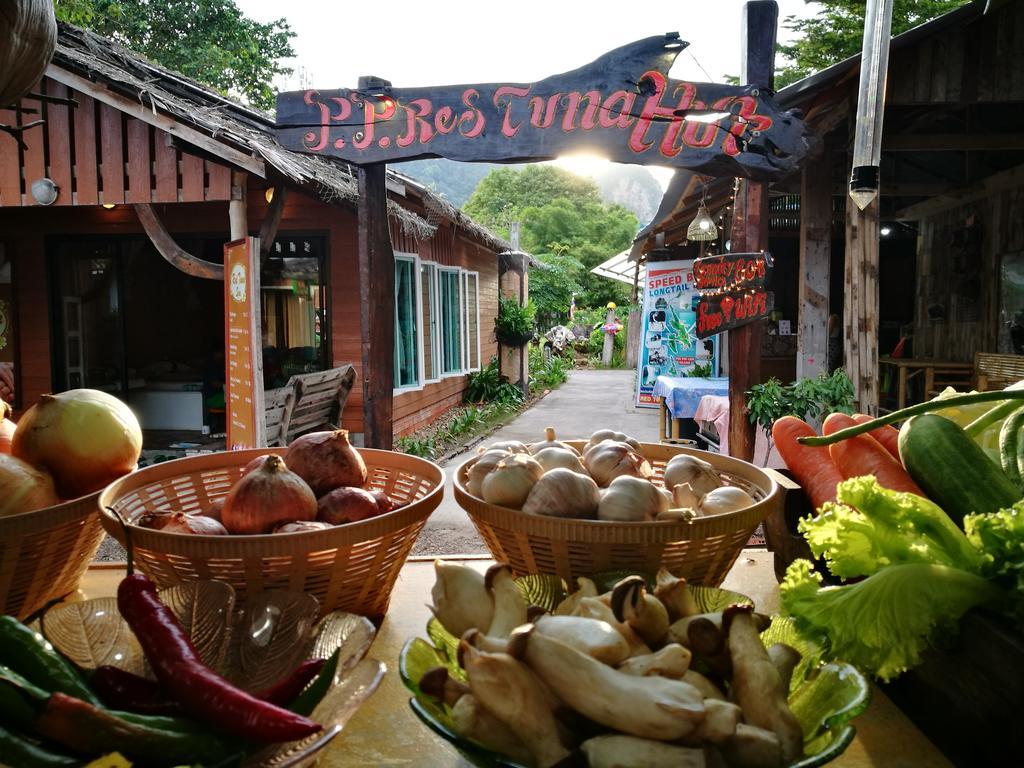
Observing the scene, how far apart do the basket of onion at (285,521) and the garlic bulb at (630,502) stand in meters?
0.35

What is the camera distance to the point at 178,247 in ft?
22.8

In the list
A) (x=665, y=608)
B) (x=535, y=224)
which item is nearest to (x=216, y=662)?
(x=665, y=608)

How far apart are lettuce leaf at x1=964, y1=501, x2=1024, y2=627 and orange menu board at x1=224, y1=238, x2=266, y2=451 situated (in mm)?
5526

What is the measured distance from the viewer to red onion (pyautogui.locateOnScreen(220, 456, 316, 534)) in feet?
4.78

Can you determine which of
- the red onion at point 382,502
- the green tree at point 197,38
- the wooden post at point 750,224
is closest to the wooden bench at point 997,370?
the wooden post at point 750,224

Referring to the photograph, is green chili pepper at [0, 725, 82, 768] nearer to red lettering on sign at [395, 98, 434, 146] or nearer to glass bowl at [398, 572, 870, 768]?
glass bowl at [398, 572, 870, 768]

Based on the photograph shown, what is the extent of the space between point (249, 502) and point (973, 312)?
36.4 feet

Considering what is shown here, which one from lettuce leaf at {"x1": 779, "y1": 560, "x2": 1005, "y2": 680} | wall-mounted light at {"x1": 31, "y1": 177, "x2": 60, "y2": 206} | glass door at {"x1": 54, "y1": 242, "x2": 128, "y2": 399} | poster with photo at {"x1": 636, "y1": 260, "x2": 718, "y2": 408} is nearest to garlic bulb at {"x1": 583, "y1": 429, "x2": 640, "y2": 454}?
lettuce leaf at {"x1": 779, "y1": 560, "x2": 1005, "y2": 680}

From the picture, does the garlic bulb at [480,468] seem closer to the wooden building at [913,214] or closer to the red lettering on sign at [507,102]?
the wooden building at [913,214]

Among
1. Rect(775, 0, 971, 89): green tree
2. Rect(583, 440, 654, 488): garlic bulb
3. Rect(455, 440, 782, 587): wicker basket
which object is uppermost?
Rect(775, 0, 971, 89): green tree

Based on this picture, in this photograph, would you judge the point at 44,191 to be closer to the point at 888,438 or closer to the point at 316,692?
the point at 316,692

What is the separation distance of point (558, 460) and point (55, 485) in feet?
3.70

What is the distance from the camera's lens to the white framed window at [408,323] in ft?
33.6

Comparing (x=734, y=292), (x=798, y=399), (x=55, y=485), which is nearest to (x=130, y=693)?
(x=55, y=485)
